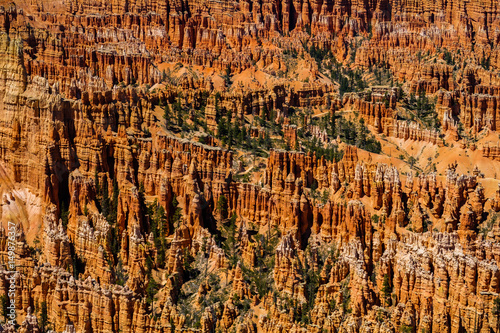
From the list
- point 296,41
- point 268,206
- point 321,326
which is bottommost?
point 321,326

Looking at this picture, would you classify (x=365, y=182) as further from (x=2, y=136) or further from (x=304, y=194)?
Result: (x=2, y=136)

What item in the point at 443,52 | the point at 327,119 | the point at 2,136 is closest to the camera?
the point at 2,136

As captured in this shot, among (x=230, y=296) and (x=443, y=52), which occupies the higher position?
(x=443, y=52)

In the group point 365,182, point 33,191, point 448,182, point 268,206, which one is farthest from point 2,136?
point 448,182

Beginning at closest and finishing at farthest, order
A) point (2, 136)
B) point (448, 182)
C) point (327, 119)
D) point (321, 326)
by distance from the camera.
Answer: point (321, 326) → point (448, 182) → point (2, 136) → point (327, 119)

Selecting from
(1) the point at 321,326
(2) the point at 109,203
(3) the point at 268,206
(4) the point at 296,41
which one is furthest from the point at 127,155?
(4) the point at 296,41

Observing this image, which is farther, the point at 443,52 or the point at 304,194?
the point at 443,52
